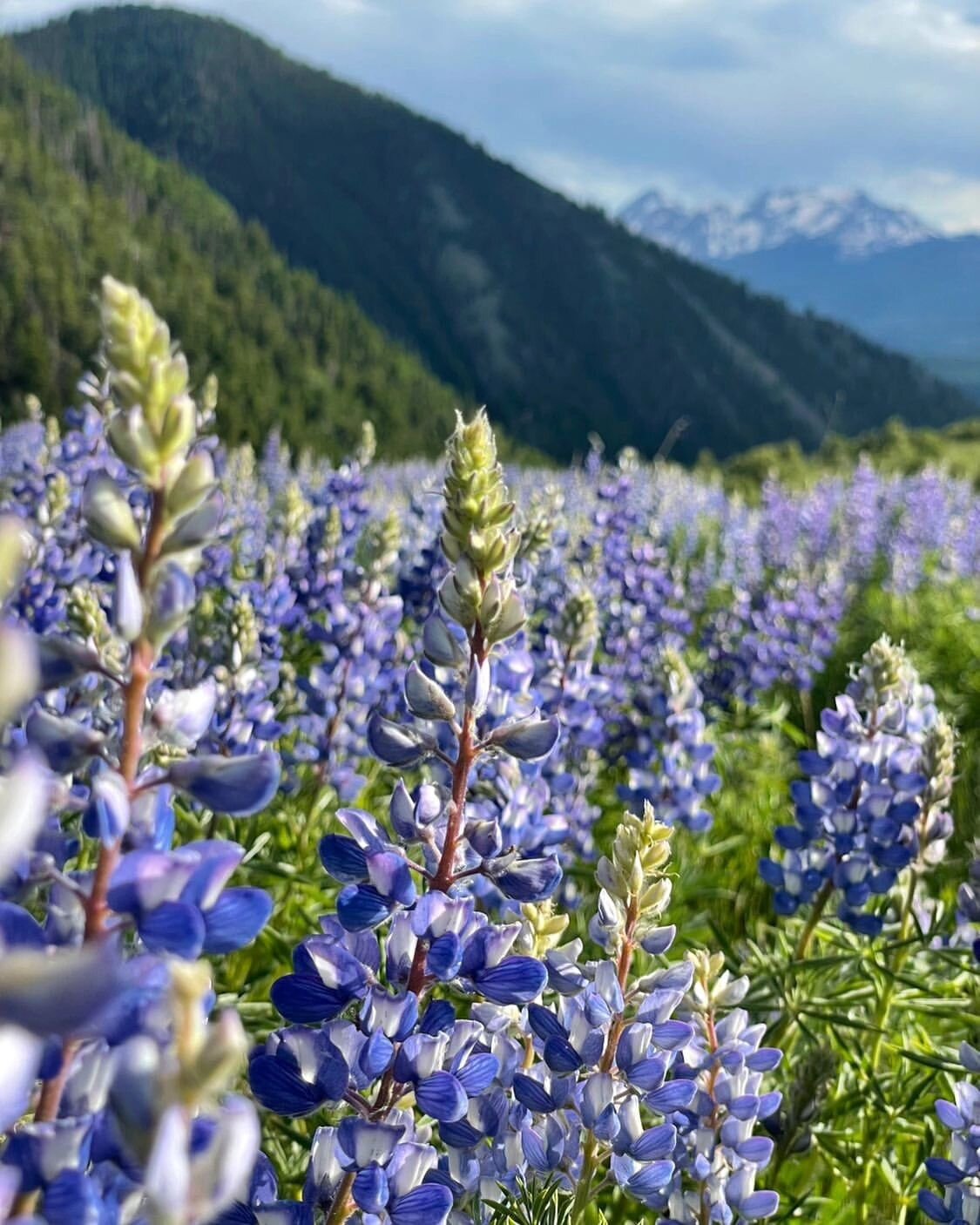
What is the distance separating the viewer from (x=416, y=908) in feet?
4.08

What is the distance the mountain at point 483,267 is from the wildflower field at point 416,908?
102090 millimetres

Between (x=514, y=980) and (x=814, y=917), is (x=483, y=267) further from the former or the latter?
(x=514, y=980)

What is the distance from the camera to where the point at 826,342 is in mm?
130500

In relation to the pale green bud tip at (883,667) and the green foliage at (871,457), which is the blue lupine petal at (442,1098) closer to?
the pale green bud tip at (883,667)

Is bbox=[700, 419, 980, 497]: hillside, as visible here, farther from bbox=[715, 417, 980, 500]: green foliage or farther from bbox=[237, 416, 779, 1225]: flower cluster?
bbox=[237, 416, 779, 1225]: flower cluster

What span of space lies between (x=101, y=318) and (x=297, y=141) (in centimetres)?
16721

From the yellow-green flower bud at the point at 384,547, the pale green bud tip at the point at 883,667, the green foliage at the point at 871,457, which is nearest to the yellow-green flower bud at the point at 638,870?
the pale green bud tip at the point at 883,667

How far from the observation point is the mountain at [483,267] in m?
119

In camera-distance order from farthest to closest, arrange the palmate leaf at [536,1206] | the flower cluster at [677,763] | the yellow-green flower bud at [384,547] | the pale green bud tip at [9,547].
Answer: the yellow-green flower bud at [384,547], the flower cluster at [677,763], the palmate leaf at [536,1206], the pale green bud tip at [9,547]

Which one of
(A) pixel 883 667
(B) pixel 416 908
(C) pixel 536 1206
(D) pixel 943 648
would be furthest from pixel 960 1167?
(D) pixel 943 648

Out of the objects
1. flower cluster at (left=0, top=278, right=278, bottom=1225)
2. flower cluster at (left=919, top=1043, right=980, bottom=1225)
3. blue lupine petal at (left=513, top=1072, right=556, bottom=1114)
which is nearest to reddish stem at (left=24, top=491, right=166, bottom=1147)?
flower cluster at (left=0, top=278, right=278, bottom=1225)

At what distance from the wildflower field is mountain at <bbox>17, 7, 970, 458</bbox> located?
335 ft

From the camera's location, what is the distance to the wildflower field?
812mm

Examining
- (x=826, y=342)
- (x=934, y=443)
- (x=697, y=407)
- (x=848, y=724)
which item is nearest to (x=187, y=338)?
(x=934, y=443)
